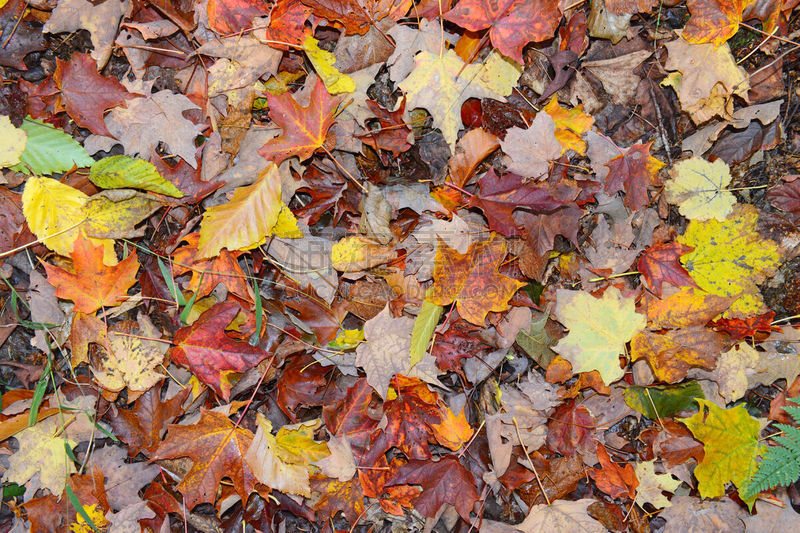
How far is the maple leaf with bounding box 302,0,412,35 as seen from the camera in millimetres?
2195

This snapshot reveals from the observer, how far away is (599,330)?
6.97 ft

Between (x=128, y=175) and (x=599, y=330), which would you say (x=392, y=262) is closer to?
(x=599, y=330)

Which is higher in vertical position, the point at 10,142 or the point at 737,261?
the point at 10,142

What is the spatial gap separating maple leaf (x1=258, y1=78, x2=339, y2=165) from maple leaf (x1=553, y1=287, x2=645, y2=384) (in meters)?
1.27

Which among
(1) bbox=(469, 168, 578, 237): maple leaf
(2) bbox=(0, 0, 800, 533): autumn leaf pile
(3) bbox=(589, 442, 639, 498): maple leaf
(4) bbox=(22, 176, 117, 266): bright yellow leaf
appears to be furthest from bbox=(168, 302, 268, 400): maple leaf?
(3) bbox=(589, 442, 639, 498): maple leaf

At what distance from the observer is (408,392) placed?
2.21m

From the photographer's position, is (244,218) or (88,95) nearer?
(244,218)

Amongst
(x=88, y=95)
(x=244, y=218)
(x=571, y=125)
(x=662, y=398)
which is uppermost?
(x=88, y=95)

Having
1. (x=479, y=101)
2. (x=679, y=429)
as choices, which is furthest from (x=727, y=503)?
(x=479, y=101)

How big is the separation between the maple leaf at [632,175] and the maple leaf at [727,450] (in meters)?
0.91

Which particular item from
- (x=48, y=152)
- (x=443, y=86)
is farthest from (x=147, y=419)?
(x=443, y=86)

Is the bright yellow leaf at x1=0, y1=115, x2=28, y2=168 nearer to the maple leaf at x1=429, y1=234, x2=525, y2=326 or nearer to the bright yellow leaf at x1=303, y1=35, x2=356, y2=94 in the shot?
the bright yellow leaf at x1=303, y1=35, x2=356, y2=94

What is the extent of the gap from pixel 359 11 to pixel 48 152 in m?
1.51

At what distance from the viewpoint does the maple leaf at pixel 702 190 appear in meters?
2.21
